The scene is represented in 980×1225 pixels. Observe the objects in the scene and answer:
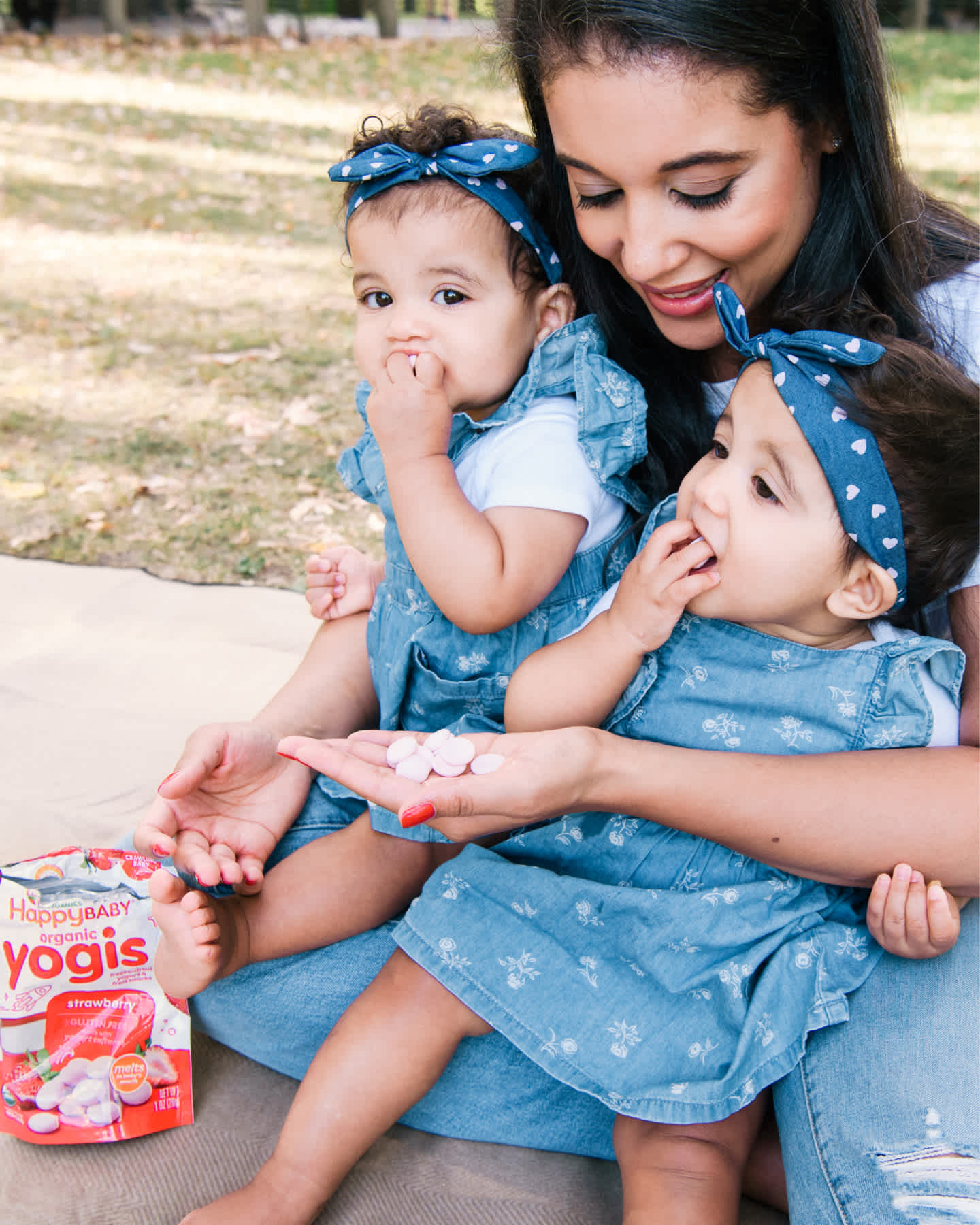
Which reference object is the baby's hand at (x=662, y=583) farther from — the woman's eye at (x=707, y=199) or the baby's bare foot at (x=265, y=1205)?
the baby's bare foot at (x=265, y=1205)

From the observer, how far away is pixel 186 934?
5.98 feet

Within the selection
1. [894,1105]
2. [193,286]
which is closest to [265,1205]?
[894,1105]

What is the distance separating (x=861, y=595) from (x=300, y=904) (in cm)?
102

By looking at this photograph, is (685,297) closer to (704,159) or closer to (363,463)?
(704,159)

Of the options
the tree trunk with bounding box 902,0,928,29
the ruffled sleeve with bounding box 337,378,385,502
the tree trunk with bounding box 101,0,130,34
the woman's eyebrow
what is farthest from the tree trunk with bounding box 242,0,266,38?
the woman's eyebrow

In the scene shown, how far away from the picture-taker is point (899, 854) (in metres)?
1.73

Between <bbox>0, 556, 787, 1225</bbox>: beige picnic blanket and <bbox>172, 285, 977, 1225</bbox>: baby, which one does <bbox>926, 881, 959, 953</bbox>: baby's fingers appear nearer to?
<bbox>172, 285, 977, 1225</bbox>: baby

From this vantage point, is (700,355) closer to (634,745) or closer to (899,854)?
(634,745)

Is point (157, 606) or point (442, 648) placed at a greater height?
point (442, 648)

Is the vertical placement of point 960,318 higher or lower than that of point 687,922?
higher

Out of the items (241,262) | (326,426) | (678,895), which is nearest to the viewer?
→ (678,895)

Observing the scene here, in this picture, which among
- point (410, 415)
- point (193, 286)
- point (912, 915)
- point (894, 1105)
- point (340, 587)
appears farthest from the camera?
point (193, 286)

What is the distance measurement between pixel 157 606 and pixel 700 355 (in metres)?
1.82

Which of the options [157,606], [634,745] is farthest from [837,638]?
[157,606]
